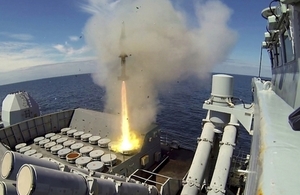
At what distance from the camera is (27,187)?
4.48 metres

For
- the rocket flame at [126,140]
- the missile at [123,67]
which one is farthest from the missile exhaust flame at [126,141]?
the missile at [123,67]

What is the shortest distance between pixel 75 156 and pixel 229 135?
8989 mm

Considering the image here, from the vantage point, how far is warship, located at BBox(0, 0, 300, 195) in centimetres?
273

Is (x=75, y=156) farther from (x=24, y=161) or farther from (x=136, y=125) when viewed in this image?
(x=24, y=161)

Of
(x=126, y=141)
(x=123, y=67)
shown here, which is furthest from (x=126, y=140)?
(x=123, y=67)

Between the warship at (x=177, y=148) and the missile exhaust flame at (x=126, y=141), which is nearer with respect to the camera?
the warship at (x=177, y=148)

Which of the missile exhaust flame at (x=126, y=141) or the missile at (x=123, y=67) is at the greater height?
the missile at (x=123, y=67)

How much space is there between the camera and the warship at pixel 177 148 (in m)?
2.73

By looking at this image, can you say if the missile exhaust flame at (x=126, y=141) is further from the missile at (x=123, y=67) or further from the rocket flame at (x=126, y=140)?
the missile at (x=123, y=67)

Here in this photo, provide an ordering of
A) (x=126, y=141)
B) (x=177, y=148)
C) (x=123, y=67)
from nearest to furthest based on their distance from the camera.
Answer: (x=126, y=141) < (x=177, y=148) < (x=123, y=67)

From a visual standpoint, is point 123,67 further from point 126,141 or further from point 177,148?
point 177,148

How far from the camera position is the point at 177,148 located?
17891mm

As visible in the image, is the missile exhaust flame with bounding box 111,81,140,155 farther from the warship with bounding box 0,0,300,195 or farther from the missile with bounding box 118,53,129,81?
the missile with bounding box 118,53,129,81

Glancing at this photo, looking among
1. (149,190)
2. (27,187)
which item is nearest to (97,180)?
(27,187)
